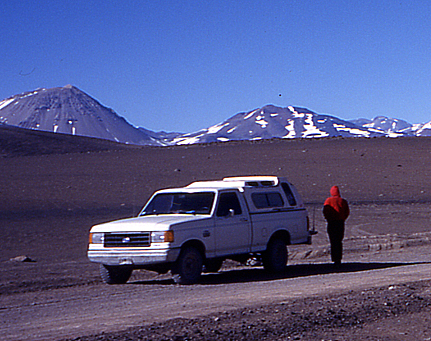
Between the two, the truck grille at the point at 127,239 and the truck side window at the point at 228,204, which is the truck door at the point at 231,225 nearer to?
the truck side window at the point at 228,204

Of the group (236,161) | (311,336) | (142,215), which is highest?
(236,161)

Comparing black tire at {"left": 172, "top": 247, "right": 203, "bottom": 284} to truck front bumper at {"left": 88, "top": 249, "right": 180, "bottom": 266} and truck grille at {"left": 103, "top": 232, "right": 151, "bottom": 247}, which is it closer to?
truck front bumper at {"left": 88, "top": 249, "right": 180, "bottom": 266}

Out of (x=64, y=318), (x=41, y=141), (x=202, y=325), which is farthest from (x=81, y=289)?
(x=41, y=141)

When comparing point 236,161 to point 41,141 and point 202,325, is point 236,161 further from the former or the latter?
point 202,325

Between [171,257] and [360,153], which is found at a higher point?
[360,153]

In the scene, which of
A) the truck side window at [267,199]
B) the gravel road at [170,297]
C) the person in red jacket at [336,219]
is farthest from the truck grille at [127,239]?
the person in red jacket at [336,219]

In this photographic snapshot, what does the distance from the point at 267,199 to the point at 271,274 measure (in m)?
1.53

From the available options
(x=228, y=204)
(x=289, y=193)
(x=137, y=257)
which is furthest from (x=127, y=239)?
(x=289, y=193)

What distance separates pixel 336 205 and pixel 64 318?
737 cm

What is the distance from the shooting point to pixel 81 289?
1251 centimetres

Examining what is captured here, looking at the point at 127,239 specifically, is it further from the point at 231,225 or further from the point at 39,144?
the point at 39,144

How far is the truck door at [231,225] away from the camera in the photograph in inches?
516

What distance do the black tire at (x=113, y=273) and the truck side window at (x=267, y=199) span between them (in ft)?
9.63

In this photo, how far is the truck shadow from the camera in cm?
1337
